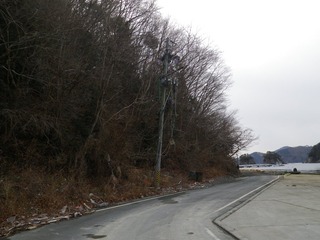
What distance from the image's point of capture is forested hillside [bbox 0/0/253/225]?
17891 millimetres

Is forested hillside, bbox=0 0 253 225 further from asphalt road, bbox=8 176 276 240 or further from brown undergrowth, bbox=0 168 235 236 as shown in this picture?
asphalt road, bbox=8 176 276 240

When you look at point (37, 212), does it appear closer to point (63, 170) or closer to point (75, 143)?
point (63, 170)

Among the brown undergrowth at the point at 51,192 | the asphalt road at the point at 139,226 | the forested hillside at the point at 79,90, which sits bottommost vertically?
the asphalt road at the point at 139,226

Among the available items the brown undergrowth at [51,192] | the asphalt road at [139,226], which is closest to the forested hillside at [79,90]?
the brown undergrowth at [51,192]

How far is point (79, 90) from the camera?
77.0 ft

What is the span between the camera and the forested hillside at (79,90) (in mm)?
17891

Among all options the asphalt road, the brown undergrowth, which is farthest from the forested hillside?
the asphalt road

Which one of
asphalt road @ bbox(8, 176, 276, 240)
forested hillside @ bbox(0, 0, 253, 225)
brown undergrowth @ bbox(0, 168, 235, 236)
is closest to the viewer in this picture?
asphalt road @ bbox(8, 176, 276, 240)

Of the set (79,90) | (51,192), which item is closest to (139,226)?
(51,192)

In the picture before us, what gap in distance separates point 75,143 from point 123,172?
15.7 feet

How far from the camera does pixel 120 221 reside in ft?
43.4

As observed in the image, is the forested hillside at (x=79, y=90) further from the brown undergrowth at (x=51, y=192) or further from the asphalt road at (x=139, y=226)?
the asphalt road at (x=139, y=226)

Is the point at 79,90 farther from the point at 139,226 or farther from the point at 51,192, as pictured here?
the point at 139,226

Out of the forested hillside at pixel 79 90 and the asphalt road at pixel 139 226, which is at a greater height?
the forested hillside at pixel 79 90
